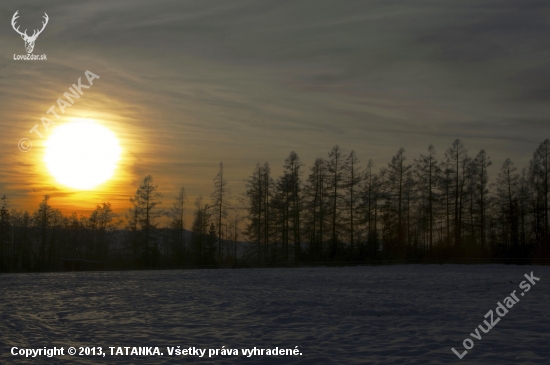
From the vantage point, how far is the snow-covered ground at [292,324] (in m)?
9.97

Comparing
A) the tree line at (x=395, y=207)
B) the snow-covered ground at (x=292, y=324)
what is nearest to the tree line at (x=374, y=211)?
the tree line at (x=395, y=207)

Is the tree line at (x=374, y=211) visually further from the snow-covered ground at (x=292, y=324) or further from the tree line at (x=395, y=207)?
the snow-covered ground at (x=292, y=324)

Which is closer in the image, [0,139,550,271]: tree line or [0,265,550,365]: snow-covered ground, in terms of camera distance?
[0,265,550,365]: snow-covered ground

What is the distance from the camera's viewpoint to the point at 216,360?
9758 millimetres

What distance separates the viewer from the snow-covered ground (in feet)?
32.7

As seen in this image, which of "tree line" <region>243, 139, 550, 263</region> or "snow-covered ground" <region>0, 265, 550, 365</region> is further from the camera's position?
"tree line" <region>243, 139, 550, 263</region>

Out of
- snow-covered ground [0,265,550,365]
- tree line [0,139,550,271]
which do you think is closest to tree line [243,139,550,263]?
tree line [0,139,550,271]

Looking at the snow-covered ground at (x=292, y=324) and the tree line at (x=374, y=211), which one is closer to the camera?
the snow-covered ground at (x=292, y=324)

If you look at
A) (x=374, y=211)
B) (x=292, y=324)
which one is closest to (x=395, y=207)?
(x=374, y=211)

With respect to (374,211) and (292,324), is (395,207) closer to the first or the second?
(374,211)

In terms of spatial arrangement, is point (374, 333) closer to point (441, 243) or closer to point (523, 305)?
point (523, 305)

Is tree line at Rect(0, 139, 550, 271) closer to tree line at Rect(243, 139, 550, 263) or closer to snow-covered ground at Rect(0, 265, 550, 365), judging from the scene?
tree line at Rect(243, 139, 550, 263)

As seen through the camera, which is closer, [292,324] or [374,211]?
[292,324]

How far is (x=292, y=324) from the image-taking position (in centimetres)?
1377
